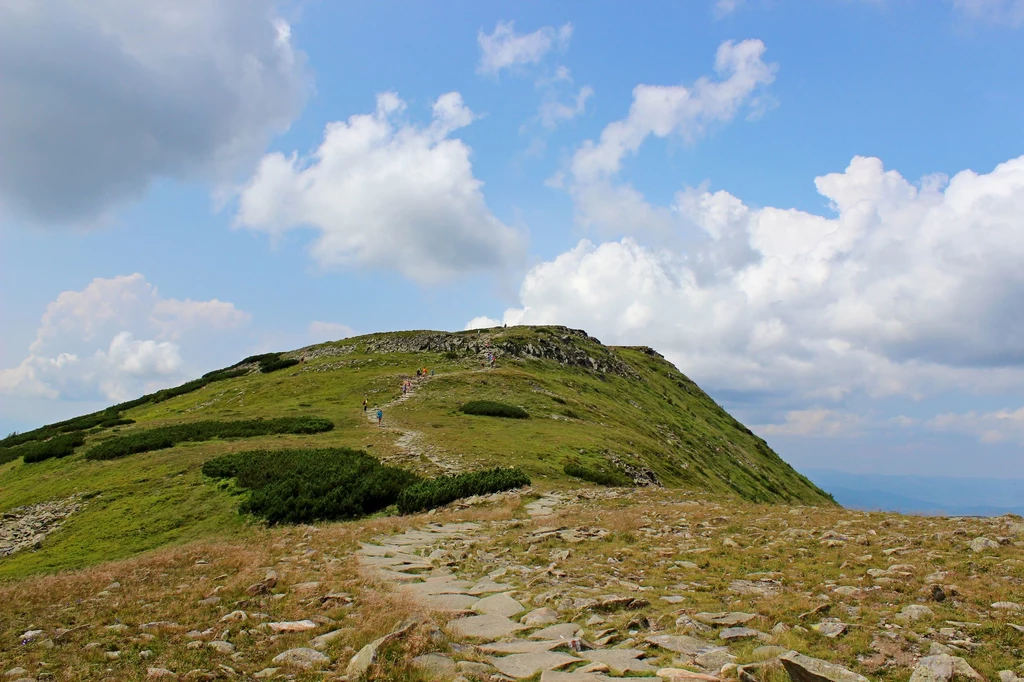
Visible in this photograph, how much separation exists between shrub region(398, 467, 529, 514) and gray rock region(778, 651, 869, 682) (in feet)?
62.4

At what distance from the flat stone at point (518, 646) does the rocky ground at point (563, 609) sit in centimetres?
5

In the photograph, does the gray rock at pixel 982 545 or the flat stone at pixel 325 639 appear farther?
the gray rock at pixel 982 545

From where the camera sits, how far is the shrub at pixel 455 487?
80.9 ft

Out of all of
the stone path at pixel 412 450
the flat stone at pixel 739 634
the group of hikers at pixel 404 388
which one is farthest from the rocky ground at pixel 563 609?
the group of hikers at pixel 404 388

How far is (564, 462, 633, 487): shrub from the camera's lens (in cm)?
3244

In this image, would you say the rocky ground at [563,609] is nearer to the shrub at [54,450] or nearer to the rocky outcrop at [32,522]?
the rocky outcrop at [32,522]

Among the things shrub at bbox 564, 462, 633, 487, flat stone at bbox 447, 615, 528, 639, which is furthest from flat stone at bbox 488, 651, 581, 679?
shrub at bbox 564, 462, 633, 487

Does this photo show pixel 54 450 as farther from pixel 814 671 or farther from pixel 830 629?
pixel 814 671

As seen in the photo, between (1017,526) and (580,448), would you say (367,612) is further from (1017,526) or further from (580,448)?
(580,448)

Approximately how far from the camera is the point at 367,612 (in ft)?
32.7

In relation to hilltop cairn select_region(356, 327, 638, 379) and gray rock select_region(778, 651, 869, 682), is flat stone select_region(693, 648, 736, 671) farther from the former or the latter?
hilltop cairn select_region(356, 327, 638, 379)

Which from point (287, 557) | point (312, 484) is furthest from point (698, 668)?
point (312, 484)

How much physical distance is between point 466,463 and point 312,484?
937cm

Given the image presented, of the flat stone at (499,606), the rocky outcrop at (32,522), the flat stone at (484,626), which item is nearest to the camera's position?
the flat stone at (484,626)
